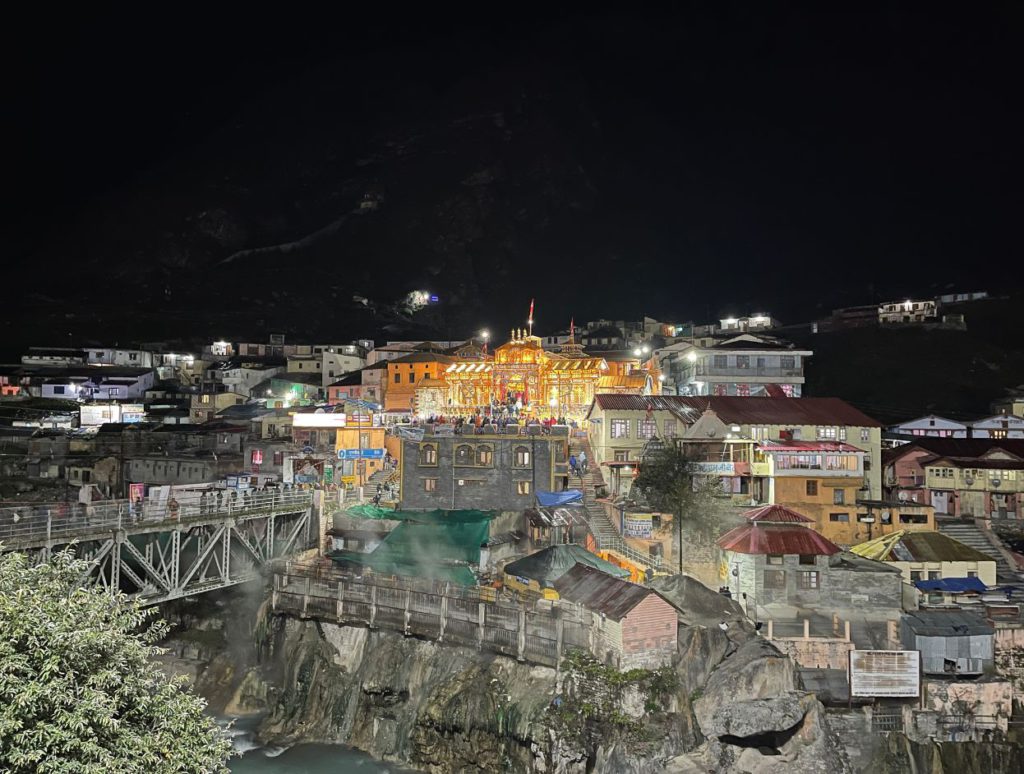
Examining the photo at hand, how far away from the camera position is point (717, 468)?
42219 mm

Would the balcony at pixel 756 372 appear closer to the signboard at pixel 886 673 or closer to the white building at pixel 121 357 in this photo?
the signboard at pixel 886 673

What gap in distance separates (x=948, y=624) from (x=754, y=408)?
19.6 meters

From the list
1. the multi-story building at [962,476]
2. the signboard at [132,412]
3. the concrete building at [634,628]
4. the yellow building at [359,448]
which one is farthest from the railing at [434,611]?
the signboard at [132,412]

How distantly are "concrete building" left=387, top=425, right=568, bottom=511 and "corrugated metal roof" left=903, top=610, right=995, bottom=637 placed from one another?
19989 mm

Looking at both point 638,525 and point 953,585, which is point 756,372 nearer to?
point 638,525

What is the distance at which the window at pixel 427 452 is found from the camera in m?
45.7

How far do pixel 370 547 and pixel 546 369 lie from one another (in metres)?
25.6

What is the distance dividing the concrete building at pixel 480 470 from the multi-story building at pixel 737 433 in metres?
4.01

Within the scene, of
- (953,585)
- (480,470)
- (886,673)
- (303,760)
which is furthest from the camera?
(480,470)

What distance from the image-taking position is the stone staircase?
36875 millimetres

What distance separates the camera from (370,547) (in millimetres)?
41375

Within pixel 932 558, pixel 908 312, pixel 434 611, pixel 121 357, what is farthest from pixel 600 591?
pixel 908 312

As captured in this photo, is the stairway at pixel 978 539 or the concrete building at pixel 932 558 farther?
the stairway at pixel 978 539

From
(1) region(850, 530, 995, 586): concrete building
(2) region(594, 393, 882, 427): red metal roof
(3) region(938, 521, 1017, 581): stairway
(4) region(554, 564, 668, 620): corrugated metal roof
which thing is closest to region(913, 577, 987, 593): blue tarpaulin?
(1) region(850, 530, 995, 586): concrete building
